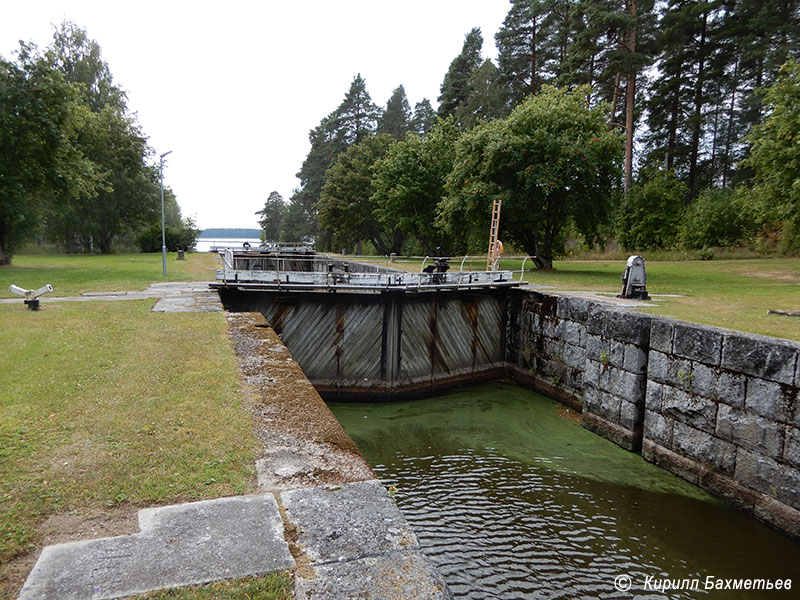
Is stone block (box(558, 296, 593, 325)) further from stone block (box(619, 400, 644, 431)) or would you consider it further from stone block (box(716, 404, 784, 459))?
stone block (box(716, 404, 784, 459))

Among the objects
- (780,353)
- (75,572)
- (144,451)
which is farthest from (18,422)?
(780,353)

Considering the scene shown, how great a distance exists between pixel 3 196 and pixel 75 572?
72.2ft

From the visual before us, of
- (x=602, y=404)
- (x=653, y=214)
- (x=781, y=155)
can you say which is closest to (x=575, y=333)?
(x=602, y=404)

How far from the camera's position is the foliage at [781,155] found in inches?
624

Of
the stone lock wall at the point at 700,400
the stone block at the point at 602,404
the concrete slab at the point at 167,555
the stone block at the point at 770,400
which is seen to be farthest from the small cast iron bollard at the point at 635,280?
the concrete slab at the point at 167,555

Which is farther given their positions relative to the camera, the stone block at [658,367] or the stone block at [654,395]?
the stone block at [654,395]

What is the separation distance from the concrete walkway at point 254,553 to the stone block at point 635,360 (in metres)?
6.97

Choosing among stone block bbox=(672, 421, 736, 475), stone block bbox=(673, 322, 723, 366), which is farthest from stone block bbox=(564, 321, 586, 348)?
stone block bbox=(672, 421, 736, 475)

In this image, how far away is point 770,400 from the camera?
20.2 feet

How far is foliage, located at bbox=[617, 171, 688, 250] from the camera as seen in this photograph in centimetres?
3191

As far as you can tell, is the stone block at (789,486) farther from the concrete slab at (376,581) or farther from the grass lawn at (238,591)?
the grass lawn at (238,591)

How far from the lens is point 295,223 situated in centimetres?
6712

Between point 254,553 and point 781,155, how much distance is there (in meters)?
20.9

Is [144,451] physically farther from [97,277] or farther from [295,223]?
[295,223]
